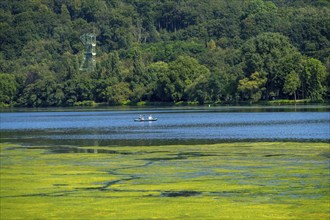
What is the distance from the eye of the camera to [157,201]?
23.8 metres

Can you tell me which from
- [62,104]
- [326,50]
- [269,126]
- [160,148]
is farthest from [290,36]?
[160,148]

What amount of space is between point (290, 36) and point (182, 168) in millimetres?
123557

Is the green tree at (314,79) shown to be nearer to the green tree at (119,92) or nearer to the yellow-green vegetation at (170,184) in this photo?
the green tree at (119,92)

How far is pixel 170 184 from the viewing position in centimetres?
2738

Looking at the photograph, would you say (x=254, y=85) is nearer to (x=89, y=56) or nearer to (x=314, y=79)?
(x=314, y=79)

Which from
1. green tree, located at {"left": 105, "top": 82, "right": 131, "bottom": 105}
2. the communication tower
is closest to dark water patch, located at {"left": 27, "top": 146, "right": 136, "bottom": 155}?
green tree, located at {"left": 105, "top": 82, "right": 131, "bottom": 105}

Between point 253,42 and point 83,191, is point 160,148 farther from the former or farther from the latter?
point 253,42

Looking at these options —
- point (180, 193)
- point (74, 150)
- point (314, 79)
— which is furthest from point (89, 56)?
point (180, 193)

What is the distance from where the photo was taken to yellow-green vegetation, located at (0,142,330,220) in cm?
2227

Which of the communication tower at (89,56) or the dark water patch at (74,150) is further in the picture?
the communication tower at (89,56)

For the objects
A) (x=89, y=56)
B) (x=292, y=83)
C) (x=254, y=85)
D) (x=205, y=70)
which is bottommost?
(x=254, y=85)

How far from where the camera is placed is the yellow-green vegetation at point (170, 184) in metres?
22.3

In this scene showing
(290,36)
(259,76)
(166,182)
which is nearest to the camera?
(166,182)

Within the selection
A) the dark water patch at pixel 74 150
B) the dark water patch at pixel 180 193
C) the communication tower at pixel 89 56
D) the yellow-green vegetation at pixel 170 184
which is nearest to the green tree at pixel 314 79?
the communication tower at pixel 89 56
